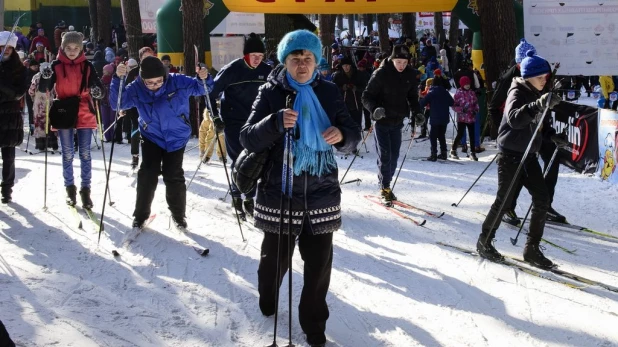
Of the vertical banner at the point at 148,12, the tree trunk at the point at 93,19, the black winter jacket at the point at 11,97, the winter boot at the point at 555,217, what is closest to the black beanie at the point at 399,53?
the winter boot at the point at 555,217

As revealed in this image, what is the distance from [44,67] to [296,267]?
3.36 meters

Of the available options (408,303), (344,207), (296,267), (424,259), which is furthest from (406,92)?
(408,303)

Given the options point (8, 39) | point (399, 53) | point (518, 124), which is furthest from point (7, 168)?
point (518, 124)

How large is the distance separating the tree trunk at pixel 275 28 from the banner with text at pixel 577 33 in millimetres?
5307

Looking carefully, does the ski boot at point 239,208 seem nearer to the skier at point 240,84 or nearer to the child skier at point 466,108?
the skier at point 240,84

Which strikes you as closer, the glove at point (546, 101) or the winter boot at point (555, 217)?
the glove at point (546, 101)

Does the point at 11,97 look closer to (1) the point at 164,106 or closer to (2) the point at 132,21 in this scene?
(1) the point at 164,106

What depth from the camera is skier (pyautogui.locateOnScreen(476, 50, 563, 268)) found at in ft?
18.6

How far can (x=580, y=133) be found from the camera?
10.4 meters

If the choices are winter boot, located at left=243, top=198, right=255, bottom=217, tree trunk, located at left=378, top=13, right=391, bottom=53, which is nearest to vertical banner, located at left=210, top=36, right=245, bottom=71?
winter boot, located at left=243, top=198, right=255, bottom=217

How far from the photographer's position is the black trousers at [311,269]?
13.5ft

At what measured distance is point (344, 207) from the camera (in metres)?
8.34

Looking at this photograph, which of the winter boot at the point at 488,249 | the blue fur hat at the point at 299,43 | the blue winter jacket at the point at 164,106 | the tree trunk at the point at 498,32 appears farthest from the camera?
the tree trunk at the point at 498,32

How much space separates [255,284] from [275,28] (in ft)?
34.0
